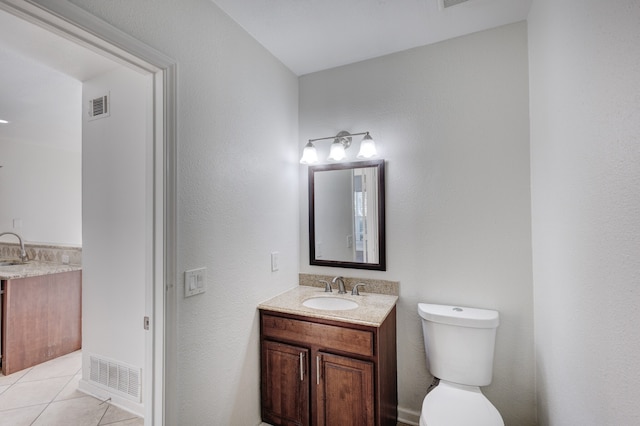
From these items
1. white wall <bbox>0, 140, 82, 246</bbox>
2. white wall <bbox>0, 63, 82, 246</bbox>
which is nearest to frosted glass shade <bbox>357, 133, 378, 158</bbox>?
white wall <bbox>0, 63, 82, 246</bbox>

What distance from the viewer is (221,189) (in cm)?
157

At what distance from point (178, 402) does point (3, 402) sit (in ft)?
6.25

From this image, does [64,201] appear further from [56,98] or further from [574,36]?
[574,36]

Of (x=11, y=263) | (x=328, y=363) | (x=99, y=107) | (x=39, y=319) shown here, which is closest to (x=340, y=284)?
(x=328, y=363)

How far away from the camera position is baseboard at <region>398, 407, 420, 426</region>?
74.9 inches

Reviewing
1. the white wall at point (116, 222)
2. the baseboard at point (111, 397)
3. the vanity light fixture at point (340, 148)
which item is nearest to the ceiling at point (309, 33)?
the white wall at point (116, 222)

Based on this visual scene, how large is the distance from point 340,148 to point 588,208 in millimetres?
1393

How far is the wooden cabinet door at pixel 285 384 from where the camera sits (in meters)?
1.71

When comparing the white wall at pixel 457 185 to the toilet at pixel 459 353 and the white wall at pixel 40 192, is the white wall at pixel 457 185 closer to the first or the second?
the toilet at pixel 459 353

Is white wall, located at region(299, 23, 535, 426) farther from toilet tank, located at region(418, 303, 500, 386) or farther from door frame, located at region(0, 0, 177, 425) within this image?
door frame, located at region(0, 0, 177, 425)

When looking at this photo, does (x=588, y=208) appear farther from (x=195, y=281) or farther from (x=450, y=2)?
(x=195, y=281)

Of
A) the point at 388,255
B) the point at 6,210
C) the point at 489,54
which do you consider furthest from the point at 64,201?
the point at 489,54

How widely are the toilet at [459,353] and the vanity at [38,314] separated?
3.32m

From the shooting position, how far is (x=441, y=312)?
66.7 inches
